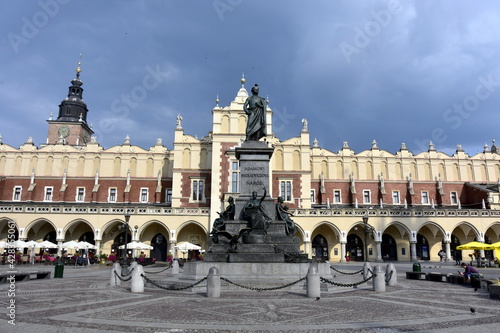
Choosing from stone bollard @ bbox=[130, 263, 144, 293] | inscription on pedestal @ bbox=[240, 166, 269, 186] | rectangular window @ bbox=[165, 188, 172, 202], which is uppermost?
rectangular window @ bbox=[165, 188, 172, 202]

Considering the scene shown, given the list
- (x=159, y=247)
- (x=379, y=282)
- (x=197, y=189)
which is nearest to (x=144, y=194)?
(x=159, y=247)

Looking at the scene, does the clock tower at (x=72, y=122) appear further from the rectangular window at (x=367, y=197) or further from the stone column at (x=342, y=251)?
the stone column at (x=342, y=251)


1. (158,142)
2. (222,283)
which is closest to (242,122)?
(158,142)

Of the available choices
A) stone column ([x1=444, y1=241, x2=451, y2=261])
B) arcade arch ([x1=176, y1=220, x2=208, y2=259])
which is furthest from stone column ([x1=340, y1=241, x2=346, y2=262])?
arcade arch ([x1=176, y1=220, x2=208, y2=259])

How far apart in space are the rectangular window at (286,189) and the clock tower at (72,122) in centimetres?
4358

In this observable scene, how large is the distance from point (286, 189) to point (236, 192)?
6412mm

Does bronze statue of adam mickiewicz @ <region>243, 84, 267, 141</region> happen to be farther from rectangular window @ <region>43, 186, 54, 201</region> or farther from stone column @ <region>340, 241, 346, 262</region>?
rectangular window @ <region>43, 186, 54, 201</region>

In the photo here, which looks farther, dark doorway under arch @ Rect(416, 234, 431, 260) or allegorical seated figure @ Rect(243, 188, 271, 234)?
dark doorway under arch @ Rect(416, 234, 431, 260)

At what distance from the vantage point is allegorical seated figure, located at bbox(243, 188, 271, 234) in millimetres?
14156

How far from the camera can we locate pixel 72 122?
72.5 meters

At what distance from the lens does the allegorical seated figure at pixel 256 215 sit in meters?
14.2

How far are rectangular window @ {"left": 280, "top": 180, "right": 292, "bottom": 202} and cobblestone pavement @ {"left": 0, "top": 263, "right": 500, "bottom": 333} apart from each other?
31161mm

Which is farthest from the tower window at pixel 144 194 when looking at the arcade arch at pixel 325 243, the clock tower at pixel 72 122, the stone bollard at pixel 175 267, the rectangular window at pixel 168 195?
the stone bollard at pixel 175 267

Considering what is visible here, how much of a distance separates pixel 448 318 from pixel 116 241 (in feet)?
131
